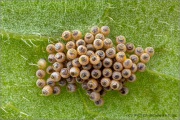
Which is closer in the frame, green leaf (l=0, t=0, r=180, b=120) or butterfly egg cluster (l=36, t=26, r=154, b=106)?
butterfly egg cluster (l=36, t=26, r=154, b=106)

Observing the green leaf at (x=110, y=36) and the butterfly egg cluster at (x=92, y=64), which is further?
the green leaf at (x=110, y=36)

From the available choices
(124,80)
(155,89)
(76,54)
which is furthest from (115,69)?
(155,89)

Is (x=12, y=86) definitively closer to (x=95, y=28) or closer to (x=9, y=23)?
(x=9, y=23)

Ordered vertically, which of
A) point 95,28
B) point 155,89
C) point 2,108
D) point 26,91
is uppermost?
point 95,28

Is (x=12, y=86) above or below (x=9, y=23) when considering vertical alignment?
below
